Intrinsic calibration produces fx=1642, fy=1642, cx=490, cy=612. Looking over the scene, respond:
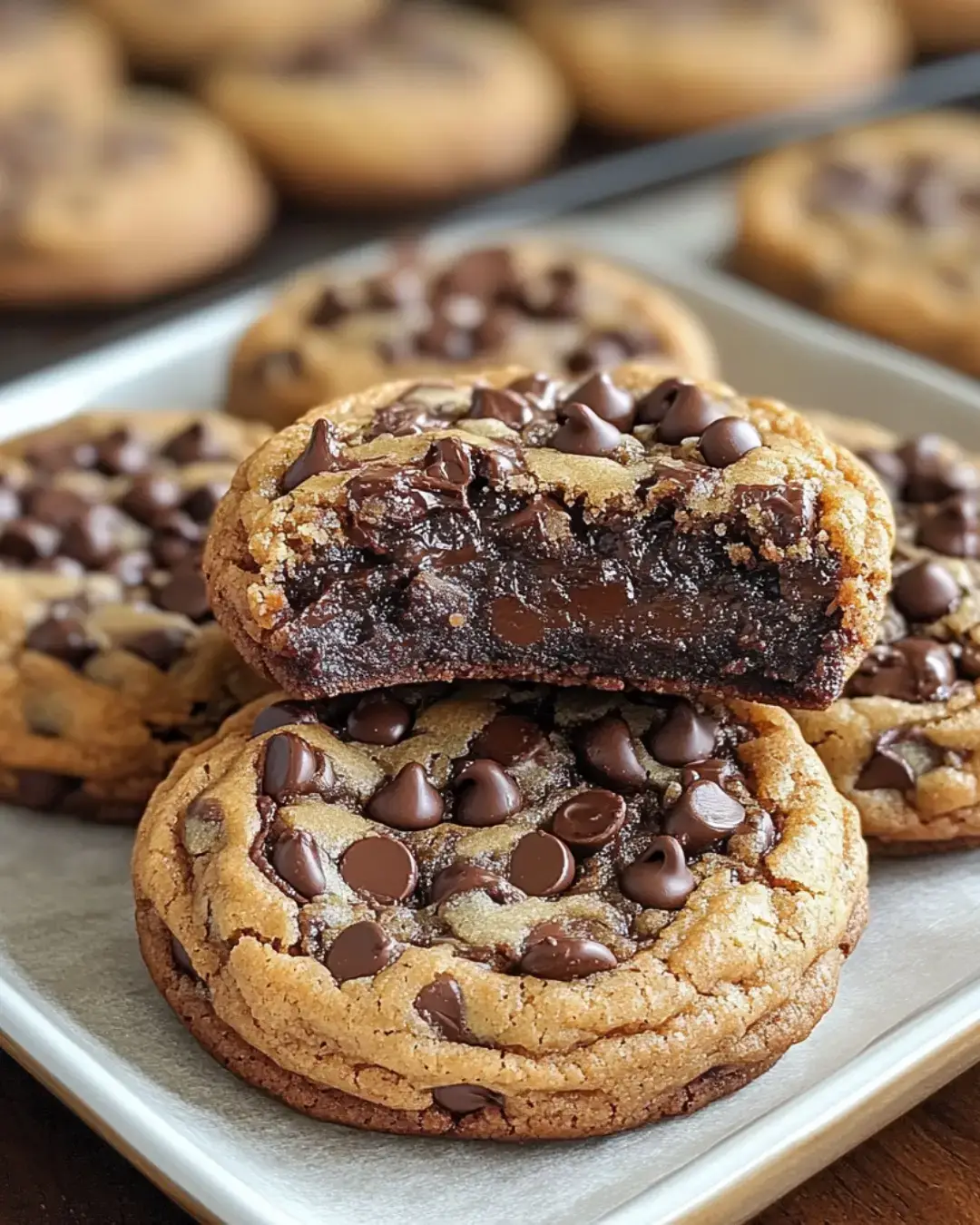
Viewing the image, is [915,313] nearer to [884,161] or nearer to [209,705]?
[884,161]

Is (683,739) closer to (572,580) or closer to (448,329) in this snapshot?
(572,580)

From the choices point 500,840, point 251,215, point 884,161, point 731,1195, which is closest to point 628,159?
point 884,161

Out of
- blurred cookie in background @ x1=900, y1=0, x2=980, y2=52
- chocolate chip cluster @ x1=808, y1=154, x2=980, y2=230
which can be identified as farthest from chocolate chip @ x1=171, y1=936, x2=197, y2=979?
blurred cookie in background @ x1=900, y1=0, x2=980, y2=52

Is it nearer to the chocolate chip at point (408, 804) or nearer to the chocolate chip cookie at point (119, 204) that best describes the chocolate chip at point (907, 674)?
the chocolate chip at point (408, 804)

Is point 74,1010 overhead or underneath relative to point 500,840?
underneath

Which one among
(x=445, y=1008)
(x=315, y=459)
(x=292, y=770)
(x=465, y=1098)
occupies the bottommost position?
(x=465, y=1098)

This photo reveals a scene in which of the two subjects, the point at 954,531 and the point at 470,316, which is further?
the point at 470,316

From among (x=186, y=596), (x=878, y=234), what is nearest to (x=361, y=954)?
(x=186, y=596)

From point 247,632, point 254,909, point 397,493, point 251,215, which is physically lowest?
point 251,215
